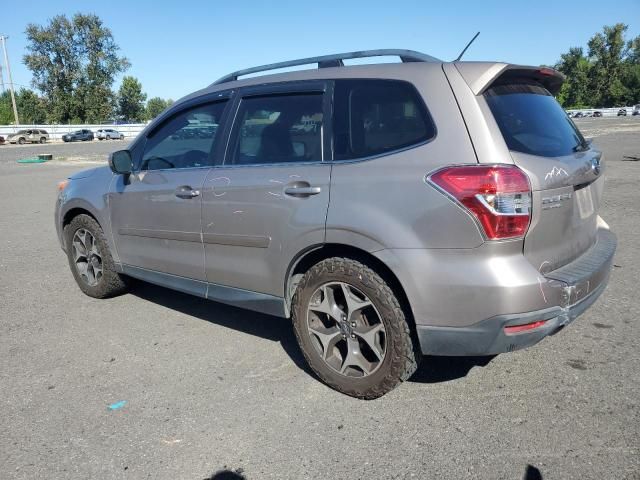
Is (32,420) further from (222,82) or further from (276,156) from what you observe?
(222,82)

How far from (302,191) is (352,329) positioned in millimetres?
870

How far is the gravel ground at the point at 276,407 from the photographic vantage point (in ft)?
8.41

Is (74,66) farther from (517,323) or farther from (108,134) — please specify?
(517,323)

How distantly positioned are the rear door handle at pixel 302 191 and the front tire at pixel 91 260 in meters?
2.35

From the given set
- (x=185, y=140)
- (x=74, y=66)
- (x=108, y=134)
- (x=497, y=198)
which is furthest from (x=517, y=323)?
(x=74, y=66)

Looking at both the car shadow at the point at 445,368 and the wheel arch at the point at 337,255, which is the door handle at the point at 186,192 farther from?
the car shadow at the point at 445,368

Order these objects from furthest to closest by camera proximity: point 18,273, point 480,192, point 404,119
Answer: point 18,273 → point 404,119 → point 480,192

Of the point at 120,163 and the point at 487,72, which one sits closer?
the point at 487,72

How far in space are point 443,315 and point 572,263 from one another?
874 mm

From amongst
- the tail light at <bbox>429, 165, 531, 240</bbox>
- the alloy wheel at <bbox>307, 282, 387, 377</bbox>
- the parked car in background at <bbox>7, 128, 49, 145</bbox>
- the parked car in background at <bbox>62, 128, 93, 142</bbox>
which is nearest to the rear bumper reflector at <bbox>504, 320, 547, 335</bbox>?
the tail light at <bbox>429, 165, 531, 240</bbox>

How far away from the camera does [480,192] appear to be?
8.45ft

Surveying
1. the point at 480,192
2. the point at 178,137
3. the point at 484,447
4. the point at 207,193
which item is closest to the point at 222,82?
the point at 178,137

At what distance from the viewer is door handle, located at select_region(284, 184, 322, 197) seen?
311 centimetres

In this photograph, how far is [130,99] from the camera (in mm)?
92938
